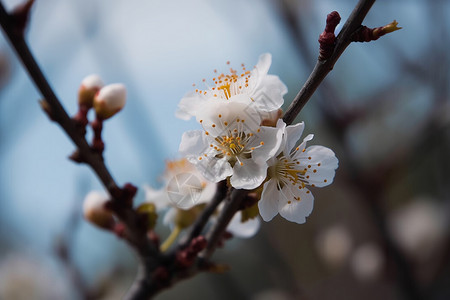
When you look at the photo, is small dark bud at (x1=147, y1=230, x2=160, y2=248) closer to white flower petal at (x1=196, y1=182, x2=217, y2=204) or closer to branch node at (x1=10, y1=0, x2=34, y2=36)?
white flower petal at (x1=196, y1=182, x2=217, y2=204)

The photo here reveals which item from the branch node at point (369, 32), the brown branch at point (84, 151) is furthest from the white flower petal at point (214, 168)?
the branch node at point (369, 32)

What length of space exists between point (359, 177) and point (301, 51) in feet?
2.16

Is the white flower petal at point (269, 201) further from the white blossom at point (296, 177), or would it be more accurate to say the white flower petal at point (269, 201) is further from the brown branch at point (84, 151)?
the brown branch at point (84, 151)

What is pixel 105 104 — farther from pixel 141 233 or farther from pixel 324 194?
pixel 324 194

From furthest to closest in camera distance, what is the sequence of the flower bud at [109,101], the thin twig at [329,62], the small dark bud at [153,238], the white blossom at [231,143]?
the small dark bud at [153,238] → the flower bud at [109,101] → the white blossom at [231,143] → the thin twig at [329,62]

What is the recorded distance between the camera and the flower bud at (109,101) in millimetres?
1029

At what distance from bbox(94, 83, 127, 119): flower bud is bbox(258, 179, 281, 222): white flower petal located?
41 centimetres

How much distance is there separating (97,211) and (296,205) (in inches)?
21.9

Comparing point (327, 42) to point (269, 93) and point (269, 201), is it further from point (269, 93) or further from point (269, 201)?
point (269, 201)

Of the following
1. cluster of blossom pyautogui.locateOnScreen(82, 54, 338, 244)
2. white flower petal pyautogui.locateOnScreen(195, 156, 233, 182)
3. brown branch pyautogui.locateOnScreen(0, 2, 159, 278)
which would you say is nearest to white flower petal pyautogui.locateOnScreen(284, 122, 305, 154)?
cluster of blossom pyautogui.locateOnScreen(82, 54, 338, 244)

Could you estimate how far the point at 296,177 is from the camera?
→ 925 millimetres

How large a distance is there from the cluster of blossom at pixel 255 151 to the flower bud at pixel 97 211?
0.27 meters

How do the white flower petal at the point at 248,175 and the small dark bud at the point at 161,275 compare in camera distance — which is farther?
the small dark bud at the point at 161,275

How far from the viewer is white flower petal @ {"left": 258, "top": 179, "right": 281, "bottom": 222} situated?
85 cm
